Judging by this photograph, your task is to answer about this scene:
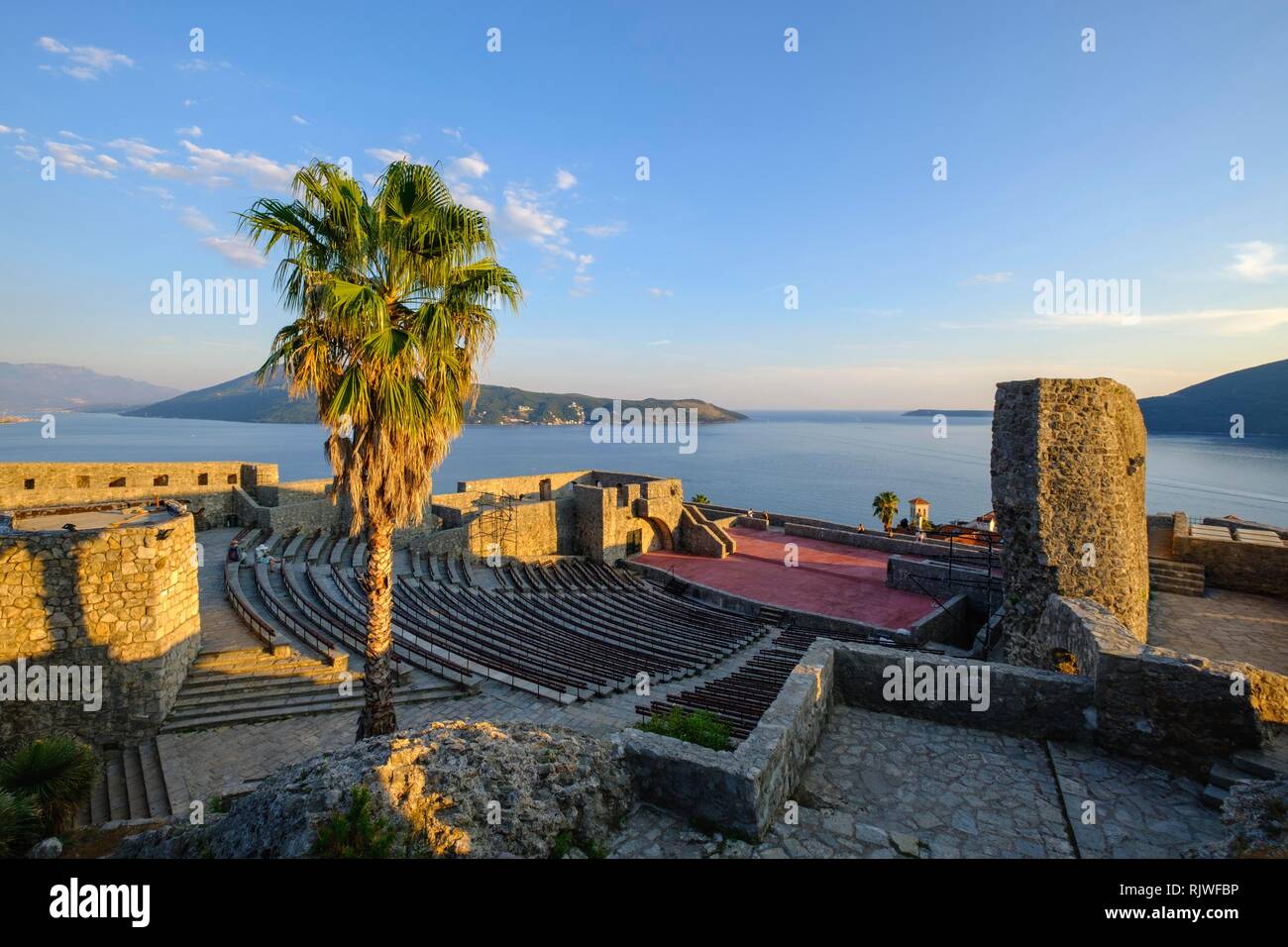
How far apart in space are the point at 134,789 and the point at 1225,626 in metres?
23.1

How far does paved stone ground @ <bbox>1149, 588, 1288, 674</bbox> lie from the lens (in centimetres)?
1088

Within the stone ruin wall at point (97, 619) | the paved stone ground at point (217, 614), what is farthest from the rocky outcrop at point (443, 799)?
the paved stone ground at point (217, 614)

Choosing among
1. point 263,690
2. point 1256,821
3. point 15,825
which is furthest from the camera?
point 263,690

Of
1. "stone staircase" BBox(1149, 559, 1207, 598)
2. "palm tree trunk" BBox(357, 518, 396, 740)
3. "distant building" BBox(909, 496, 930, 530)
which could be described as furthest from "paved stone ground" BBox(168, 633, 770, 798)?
"distant building" BBox(909, 496, 930, 530)

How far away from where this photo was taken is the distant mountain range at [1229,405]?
143250 mm

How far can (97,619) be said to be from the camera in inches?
372

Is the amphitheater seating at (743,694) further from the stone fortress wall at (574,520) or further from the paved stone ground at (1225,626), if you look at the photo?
the stone fortress wall at (574,520)

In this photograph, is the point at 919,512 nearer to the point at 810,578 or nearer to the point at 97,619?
the point at 810,578

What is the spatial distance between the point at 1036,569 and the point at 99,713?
1833 cm

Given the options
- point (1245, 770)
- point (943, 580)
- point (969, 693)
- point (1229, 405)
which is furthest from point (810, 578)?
point (1229, 405)
